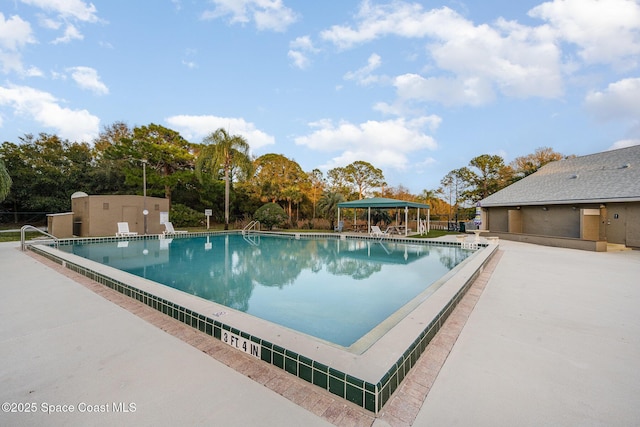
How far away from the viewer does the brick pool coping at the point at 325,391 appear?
1686 mm

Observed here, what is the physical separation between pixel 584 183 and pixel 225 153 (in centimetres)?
1833

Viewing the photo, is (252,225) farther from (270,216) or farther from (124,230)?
(124,230)

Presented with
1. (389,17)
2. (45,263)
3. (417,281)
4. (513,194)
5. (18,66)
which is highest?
(389,17)

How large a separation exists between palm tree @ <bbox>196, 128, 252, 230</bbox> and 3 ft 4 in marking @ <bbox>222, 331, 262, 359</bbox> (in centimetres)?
1525

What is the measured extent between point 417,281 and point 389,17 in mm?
10639

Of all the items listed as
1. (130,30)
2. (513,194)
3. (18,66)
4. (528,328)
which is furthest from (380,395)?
(18,66)

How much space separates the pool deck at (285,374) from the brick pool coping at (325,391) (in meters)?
0.01

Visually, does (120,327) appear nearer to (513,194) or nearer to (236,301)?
(236,301)

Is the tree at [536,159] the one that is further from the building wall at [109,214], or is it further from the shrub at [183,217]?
the building wall at [109,214]

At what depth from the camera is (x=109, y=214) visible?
542 inches

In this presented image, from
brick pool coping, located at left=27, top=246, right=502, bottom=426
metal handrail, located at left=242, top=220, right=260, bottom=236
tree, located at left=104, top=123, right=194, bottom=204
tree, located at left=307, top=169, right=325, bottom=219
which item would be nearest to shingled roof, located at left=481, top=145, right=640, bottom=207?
brick pool coping, located at left=27, top=246, right=502, bottom=426

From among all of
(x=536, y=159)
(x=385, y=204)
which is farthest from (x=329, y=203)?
(x=536, y=159)

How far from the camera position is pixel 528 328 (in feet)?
9.80

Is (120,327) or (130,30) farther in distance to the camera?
(130,30)
